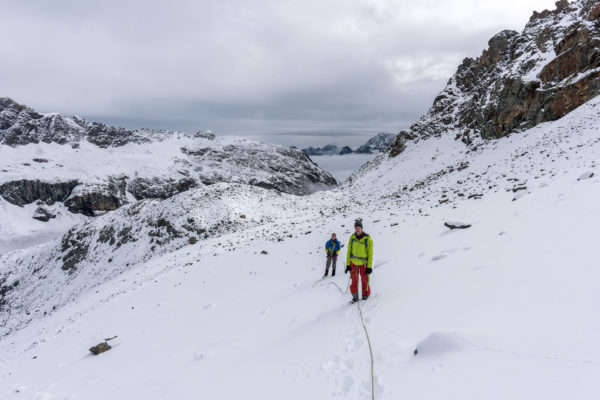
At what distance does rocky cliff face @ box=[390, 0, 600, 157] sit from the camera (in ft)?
98.6

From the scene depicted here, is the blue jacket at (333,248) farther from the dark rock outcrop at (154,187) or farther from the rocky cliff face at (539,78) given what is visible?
the dark rock outcrop at (154,187)

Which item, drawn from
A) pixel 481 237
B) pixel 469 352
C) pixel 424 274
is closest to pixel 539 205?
pixel 481 237

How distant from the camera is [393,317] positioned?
20.6ft

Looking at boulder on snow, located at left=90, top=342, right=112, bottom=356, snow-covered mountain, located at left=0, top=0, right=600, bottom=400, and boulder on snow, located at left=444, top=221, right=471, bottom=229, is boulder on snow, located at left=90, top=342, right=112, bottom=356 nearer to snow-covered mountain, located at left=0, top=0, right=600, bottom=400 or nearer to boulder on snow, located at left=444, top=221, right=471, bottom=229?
snow-covered mountain, located at left=0, top=0, right=600, bottom=400

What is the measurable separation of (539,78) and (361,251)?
41.2 m

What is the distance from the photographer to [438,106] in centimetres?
6375

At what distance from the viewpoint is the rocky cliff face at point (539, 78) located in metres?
30.0

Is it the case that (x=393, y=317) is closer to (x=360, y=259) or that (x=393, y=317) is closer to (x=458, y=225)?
(x=360, y=259)

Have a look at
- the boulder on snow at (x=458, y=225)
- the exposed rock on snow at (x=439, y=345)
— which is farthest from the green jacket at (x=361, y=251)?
the boulder on snow at (x=458, y=225)

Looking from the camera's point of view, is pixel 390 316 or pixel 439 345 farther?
pixel 390 316

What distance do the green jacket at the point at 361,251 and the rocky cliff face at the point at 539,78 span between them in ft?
115

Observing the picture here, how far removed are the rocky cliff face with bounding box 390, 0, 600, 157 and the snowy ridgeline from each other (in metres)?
9.81

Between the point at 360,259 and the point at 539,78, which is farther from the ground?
the point at 539,78

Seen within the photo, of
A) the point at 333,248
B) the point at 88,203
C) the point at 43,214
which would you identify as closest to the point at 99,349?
the point at 333,248
